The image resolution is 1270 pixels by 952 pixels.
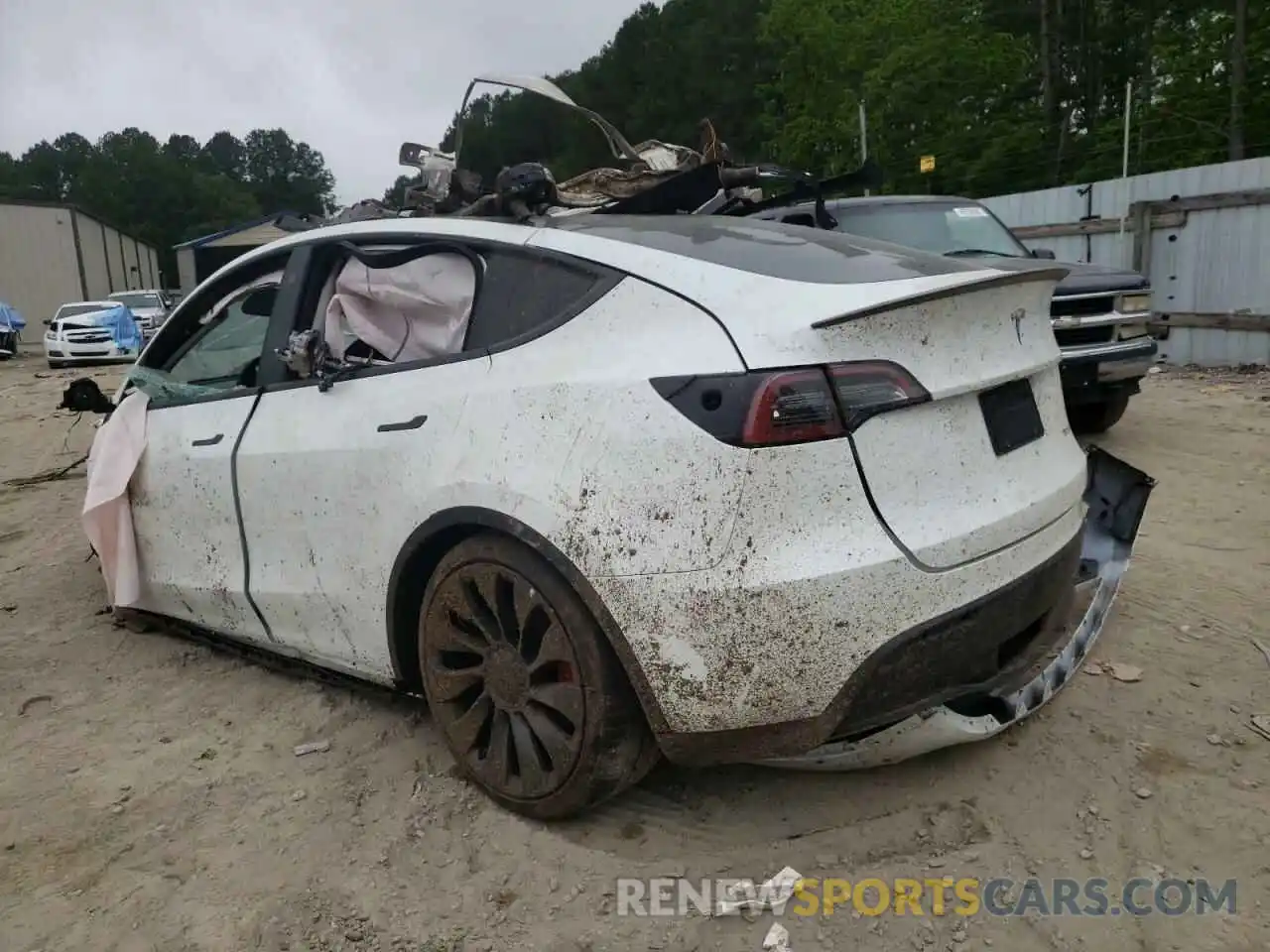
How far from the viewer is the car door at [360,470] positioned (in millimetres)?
2662

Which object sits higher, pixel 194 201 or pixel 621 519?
pixel 194 201

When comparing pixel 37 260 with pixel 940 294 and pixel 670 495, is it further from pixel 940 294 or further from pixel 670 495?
pixel 940 294

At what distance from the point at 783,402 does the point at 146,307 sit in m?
28.0

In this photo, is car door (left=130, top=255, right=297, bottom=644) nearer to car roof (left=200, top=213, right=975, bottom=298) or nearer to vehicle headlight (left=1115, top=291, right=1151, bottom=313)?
car roof (left=200, top=213, right=975, bottom=298)

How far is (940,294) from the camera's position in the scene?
2.34 metres

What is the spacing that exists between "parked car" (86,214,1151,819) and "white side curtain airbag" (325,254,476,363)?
0.01 m

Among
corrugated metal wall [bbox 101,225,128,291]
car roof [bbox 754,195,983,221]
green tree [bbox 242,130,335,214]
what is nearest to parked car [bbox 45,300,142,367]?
car roof [bbox 754,195,983,221]

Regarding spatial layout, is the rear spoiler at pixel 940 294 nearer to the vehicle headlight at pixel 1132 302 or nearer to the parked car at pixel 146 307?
the vehicle headlight at pixel 1132 302

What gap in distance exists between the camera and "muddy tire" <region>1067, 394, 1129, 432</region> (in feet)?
23.5

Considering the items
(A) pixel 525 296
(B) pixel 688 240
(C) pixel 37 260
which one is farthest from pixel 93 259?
(B) pixel 688 240

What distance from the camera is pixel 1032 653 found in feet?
9.01

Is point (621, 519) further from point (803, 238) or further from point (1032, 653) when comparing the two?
point (1032, 653)

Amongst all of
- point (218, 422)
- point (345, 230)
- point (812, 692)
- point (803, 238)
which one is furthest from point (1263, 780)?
point (218, 422)

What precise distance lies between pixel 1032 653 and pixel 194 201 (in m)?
106
